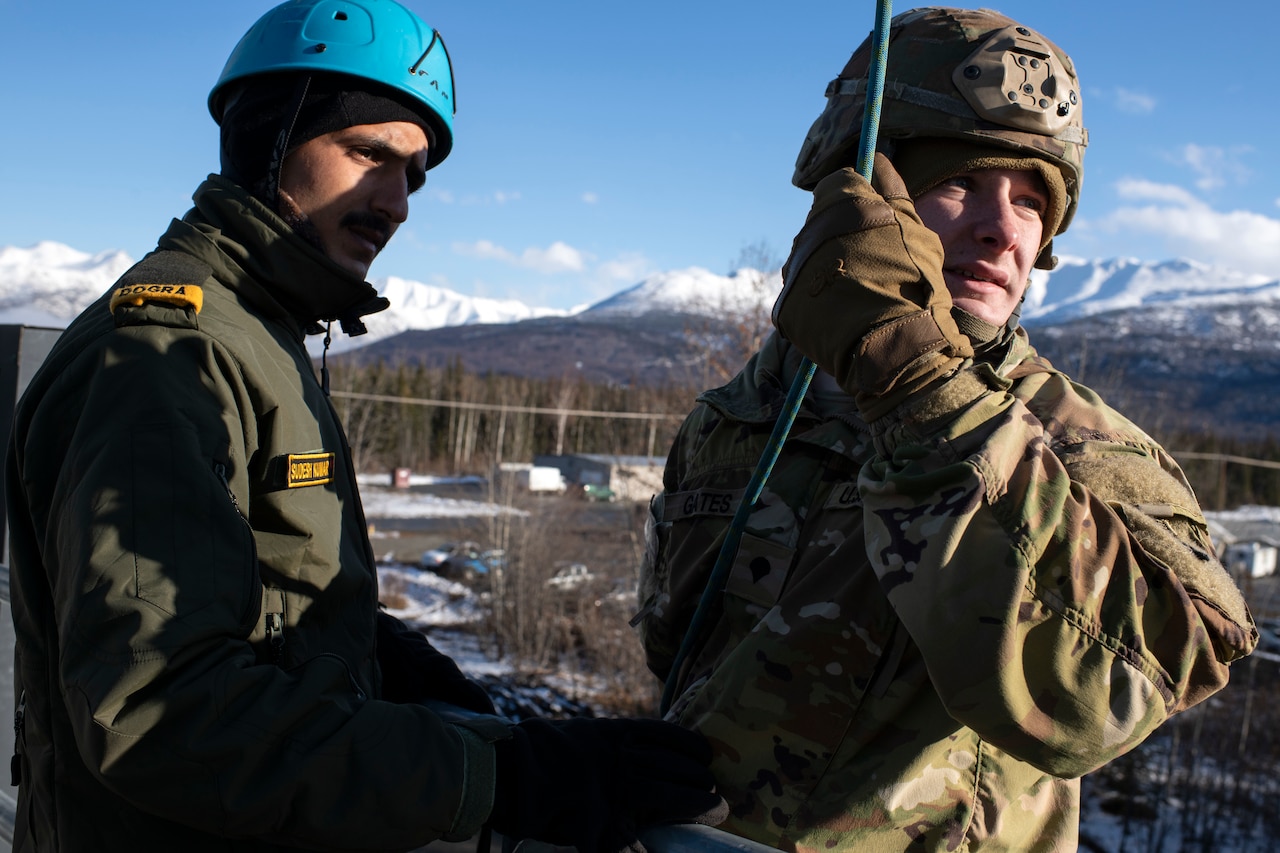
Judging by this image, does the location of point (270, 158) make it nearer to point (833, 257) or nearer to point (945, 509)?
point (833, 257)

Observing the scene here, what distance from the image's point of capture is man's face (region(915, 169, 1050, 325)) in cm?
180

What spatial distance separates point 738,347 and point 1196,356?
204m

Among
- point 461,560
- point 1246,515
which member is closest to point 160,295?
point 461,560

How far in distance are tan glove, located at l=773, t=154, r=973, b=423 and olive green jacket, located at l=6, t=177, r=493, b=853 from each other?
35.0 inches

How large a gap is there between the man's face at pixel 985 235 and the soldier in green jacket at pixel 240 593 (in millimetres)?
1015

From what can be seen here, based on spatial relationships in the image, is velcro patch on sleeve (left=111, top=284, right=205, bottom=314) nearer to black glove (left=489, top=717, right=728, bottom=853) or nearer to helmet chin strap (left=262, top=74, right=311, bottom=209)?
helmet chin strap (left=262, top=74, right=311, bottom=209)

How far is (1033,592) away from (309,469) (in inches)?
51.5

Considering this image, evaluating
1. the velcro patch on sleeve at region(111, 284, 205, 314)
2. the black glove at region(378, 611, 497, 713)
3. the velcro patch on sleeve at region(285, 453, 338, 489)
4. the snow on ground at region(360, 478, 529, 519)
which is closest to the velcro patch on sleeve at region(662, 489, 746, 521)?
the black glove at region(378, 611, 497, 713)

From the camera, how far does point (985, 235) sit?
1800 mm

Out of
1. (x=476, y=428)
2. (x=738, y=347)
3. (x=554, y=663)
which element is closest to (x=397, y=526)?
(x=554, y=663)

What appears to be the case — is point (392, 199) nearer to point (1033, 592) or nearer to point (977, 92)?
point (977, 92)

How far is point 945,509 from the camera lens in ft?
4.40

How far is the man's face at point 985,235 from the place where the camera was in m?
1.80

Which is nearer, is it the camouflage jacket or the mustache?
the camouflage jacket
